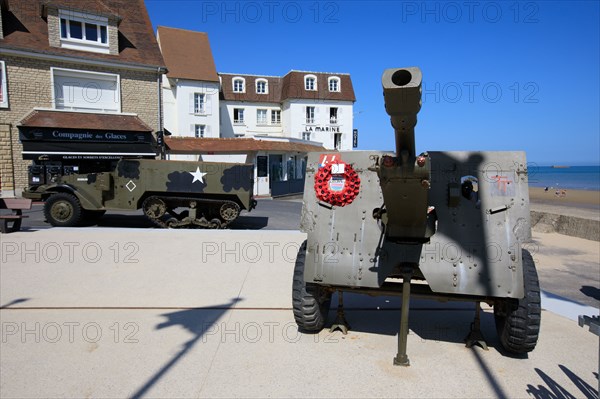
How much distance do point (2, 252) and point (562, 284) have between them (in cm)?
921

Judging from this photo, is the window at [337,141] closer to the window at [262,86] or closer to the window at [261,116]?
the window at [261,116]

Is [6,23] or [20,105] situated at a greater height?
[6,23]

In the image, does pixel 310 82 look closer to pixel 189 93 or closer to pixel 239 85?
pixel 239 85

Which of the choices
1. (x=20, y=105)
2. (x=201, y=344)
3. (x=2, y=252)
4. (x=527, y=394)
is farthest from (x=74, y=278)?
(x=20, y=105)

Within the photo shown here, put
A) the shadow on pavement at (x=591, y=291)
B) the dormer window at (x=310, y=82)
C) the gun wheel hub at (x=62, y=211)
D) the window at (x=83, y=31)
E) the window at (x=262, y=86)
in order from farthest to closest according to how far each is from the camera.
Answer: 1. the window at (x=262, y=86)
2. the dormer window at (x=310, y=82)
3. the window at (x=83, y=31)
4. the gun wheel hub at (x=62, y=211)
5. the shadow on pavement at (x=591, y=291)

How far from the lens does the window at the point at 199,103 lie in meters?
27.7

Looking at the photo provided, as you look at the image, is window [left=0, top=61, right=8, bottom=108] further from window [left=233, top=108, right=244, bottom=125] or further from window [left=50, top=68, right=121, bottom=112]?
window [left=233, top=108, right=244, bottom=125]

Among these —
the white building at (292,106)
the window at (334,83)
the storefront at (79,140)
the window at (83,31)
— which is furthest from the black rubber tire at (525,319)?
the window at (334,83)

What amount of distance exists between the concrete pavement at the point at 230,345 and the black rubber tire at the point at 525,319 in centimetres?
17

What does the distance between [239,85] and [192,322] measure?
31231mm

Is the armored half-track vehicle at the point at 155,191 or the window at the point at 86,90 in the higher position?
the window at the point at 86,90

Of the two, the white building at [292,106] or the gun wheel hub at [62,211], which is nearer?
the gun wheel hub at [62,211]

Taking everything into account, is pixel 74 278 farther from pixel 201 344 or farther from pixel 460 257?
pixel 460 257

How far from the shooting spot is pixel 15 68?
53.6 ft
